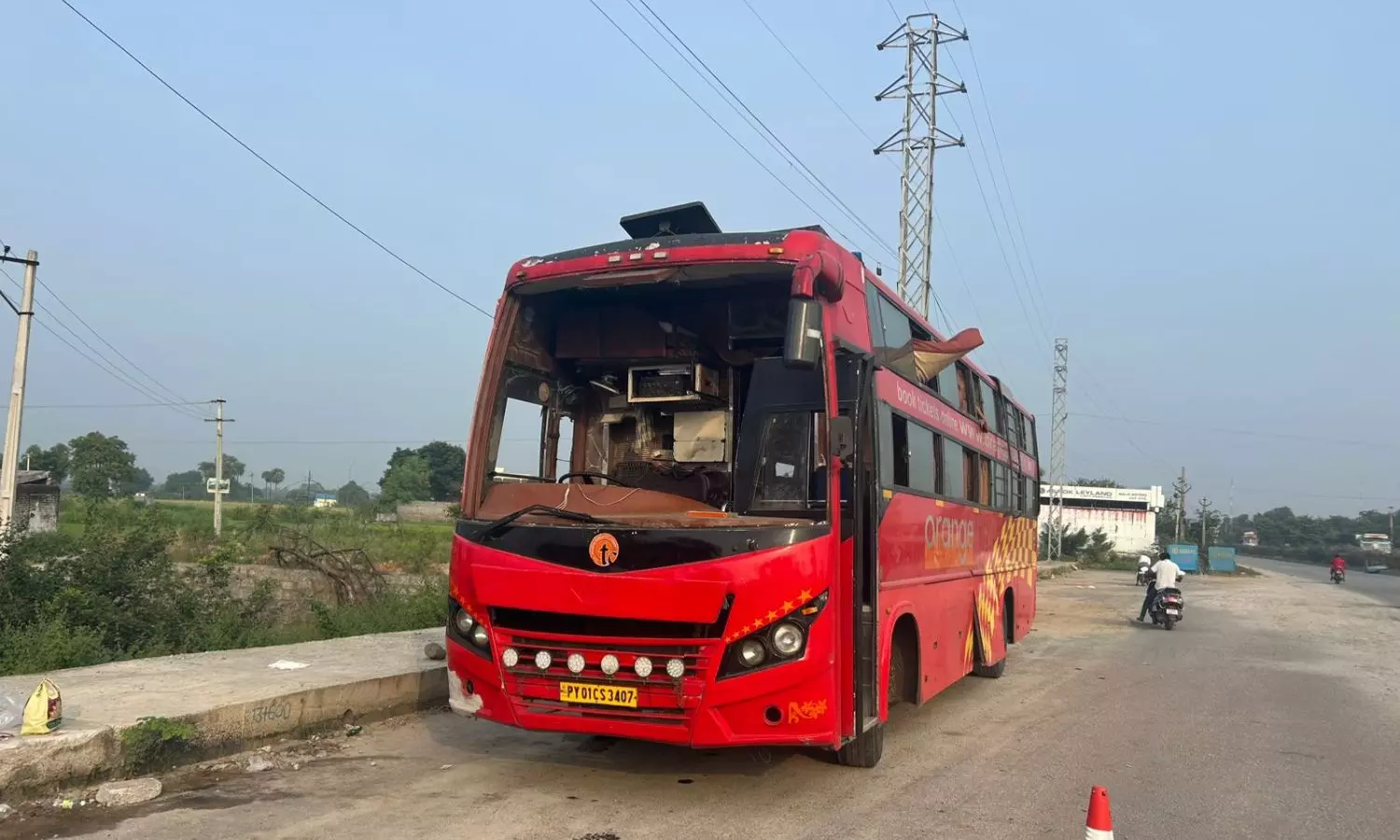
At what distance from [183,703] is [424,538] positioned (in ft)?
82.3

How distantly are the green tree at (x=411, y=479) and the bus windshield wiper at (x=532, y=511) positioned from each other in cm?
6388

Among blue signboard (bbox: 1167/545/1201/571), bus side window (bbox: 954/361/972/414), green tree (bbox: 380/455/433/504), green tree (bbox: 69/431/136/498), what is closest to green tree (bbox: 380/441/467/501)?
green tree (bbox: 380/455/433/504)

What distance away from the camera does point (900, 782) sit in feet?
20.2

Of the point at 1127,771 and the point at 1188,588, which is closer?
the point at 1127,771

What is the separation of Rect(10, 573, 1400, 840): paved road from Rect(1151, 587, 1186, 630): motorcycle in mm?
8166

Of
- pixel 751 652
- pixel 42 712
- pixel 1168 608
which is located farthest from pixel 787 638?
pixel 1168 608

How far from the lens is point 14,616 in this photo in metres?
9.24

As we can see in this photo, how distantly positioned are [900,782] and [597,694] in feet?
7.53

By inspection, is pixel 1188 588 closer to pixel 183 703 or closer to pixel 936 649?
pixel 936 649

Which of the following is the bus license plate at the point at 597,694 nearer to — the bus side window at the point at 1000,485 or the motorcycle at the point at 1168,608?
the bus side window at the point at 1000,485

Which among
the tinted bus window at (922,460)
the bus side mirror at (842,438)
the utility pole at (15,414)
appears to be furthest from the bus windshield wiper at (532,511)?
the utility pole at (15,414)

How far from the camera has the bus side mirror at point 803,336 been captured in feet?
16.4

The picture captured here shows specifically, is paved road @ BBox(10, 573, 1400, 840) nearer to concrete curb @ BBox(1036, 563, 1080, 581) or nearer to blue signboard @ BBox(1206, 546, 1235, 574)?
concrete curb @ BBox(1036, 563, 1080, 581)

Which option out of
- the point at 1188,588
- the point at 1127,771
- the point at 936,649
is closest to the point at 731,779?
the point at 936,649
